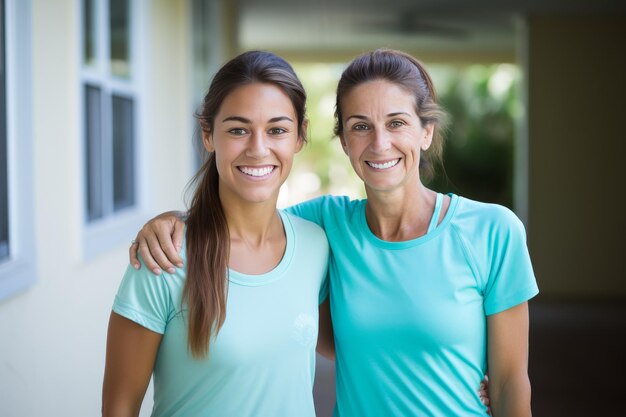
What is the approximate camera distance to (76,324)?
3234 millimetres

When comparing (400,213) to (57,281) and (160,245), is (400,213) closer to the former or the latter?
(160,245)

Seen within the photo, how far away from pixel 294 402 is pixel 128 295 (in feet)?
1.37

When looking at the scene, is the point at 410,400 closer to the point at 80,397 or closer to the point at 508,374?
the point at 508,374

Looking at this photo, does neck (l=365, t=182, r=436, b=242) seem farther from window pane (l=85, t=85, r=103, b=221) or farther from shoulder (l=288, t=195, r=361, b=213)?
window pane (l=85, t=85, r=103, b=221)

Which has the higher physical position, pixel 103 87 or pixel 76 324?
pixel 103 87

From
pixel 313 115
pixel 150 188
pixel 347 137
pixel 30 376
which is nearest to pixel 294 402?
pixel 347 137

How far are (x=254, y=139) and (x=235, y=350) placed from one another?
1.51 feet

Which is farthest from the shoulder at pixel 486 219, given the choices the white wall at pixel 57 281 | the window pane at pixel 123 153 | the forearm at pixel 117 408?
the window pane at pixel 123 153

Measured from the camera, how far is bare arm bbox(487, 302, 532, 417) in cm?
179

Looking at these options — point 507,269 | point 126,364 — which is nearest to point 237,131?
point 126,364

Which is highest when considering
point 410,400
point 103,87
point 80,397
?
point 103,87

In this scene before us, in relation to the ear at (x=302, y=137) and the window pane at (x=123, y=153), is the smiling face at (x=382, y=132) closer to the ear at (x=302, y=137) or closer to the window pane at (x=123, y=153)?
the ear at (x=302, y=137)

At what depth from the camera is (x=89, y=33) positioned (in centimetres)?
397

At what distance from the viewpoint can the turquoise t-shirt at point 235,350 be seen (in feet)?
5.24
